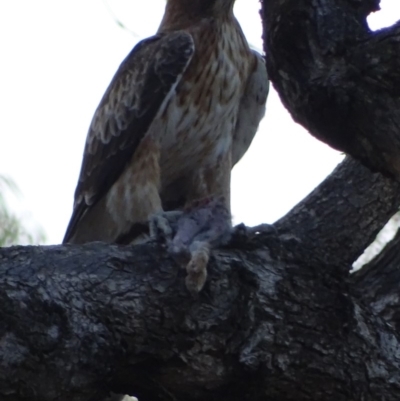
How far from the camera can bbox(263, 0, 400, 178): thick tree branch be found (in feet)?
10.5

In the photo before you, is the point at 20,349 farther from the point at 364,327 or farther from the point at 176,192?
the point at 176,192

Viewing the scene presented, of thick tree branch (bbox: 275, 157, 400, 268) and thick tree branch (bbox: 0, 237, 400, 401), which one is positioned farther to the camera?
thick tree branch (bbox: 275, 157, 400, 268)

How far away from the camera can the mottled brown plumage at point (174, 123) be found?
5207 millimetres

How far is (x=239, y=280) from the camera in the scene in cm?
332

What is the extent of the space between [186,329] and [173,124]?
2219mm

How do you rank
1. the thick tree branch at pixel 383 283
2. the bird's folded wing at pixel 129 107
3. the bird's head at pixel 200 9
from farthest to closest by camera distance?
the bird's head at pixel 200 9 → the bird's folded wing at pixel 129 107 → the thick tree branch at pixel 383 283

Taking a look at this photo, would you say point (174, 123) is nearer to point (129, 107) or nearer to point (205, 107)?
point (205, 107)

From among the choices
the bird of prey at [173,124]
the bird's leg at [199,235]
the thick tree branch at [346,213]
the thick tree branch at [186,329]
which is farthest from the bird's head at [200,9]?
the thick tree branch at [186,329]

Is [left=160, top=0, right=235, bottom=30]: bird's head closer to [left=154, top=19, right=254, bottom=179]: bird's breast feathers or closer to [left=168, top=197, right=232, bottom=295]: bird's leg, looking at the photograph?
[left=154, top=19, right=254, bottom=179]: bird's breast feathers

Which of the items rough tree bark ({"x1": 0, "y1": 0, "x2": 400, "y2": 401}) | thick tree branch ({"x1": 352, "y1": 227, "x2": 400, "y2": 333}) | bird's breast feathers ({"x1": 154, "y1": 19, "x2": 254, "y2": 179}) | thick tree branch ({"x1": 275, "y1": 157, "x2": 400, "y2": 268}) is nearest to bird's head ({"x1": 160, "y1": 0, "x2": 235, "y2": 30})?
bird's breast feathers ({"x1": 154, "y1": 19, "x2": 254, "y2": 179})

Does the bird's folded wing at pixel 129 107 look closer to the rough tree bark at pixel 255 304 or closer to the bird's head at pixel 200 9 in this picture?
the bird's head at pixel 200 9

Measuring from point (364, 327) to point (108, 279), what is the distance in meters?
0.92

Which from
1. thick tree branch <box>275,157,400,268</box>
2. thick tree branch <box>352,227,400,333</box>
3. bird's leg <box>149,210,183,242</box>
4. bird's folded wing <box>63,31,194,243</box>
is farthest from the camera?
bird's folded wing <box>63,31,194,243</box>

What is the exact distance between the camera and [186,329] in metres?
3.17
